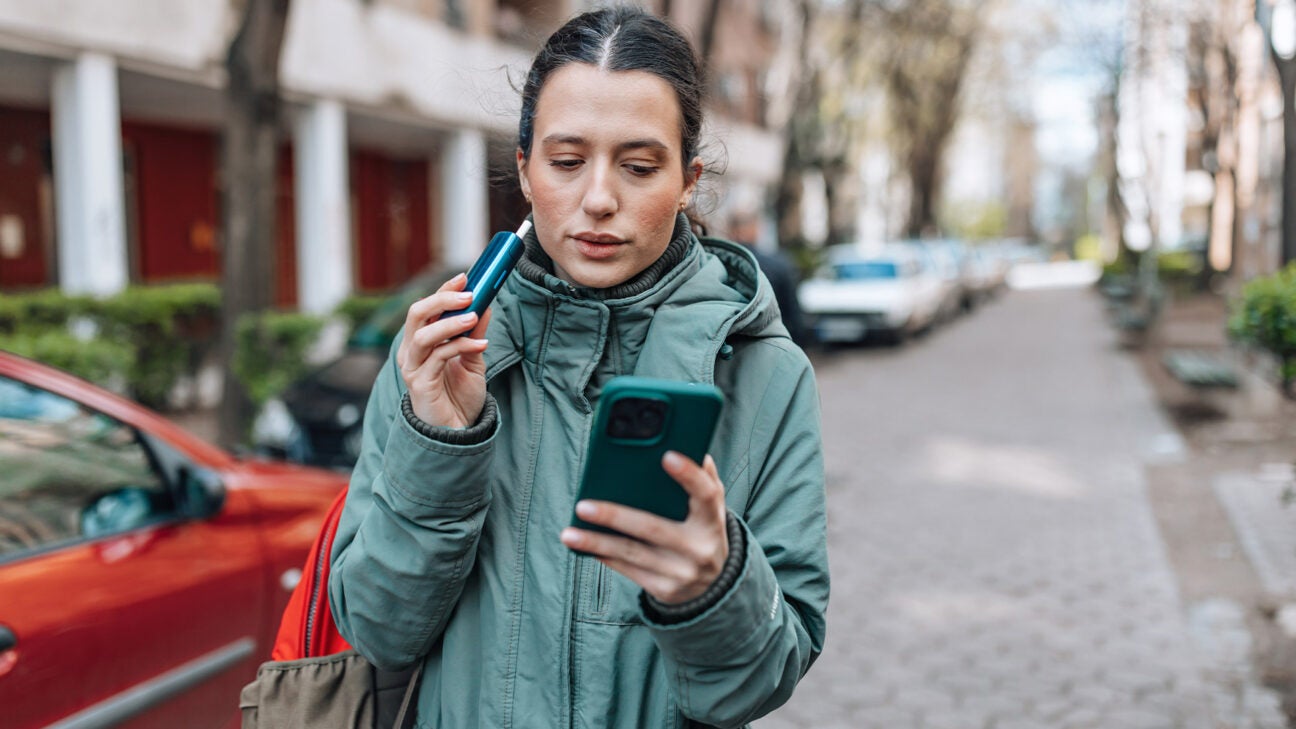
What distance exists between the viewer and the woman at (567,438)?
1.54m

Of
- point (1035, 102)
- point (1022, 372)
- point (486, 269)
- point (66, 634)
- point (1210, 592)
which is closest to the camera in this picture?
point (486, 269)

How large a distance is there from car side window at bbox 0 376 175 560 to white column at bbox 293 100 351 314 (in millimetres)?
11955

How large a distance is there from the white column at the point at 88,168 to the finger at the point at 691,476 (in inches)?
457

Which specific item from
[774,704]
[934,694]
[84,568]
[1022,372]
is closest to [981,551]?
[934,694]

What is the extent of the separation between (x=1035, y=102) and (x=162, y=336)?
41.6m

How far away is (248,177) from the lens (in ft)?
27.8

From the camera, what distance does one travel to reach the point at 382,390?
173cm

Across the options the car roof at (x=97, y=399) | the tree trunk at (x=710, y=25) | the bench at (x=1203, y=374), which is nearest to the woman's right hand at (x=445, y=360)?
the car roof at (x=97, y=399)

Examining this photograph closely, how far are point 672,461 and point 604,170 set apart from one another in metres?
0.54

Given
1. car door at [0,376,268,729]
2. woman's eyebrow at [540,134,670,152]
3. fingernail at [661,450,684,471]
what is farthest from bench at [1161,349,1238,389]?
fingernail at [661,450,684,471]

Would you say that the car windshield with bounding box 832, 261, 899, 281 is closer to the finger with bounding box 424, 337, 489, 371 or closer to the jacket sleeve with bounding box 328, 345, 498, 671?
the jacket sleeve with bounding box 328, 345, 498, 671

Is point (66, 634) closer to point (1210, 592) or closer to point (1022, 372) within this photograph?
point (1210, 592)

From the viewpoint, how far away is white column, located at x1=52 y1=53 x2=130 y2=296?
11.6 m

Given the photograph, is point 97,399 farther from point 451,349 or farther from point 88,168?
point 88,168
